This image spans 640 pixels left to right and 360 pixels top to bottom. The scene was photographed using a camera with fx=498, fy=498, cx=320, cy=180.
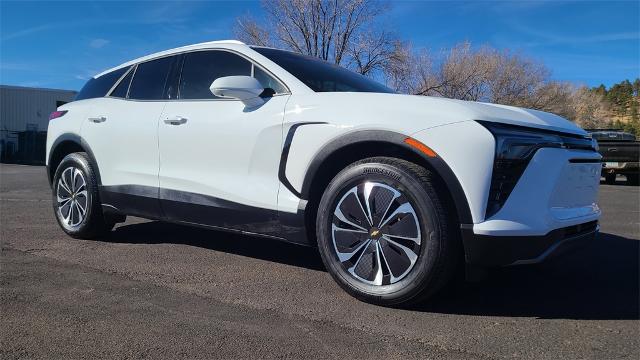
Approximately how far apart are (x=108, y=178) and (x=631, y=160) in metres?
13.8

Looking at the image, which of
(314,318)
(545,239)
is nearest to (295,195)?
(314,318)

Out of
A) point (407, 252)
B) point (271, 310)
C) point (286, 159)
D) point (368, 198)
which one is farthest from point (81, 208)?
point (407, 252)

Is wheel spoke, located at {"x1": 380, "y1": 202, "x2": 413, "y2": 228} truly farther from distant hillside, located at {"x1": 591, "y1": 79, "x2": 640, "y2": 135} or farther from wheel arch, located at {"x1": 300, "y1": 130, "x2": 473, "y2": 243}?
distant hillside, located at {"x1": 591, "y1": 79, "x2": 640, "y2": 135}

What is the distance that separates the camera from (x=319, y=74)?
3.92 metres

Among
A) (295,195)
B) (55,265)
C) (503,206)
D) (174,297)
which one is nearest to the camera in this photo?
(503,206)

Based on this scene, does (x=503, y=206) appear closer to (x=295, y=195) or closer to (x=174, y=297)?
(x=295, y=195)

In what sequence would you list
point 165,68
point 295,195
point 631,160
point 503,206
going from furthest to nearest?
point 631,160
point 165,68
point 295,195
point 503,206

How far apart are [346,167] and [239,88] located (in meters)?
0.98

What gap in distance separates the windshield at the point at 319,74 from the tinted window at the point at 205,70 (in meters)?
0.20

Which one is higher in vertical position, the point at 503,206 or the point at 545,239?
the point at 503,206

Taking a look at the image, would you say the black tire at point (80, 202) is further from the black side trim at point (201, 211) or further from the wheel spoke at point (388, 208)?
the wheel spoke at point (388, 208)

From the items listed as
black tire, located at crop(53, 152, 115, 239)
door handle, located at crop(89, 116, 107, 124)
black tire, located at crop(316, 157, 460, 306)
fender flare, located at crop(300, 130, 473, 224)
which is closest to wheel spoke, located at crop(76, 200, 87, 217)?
black tire, located at crop(53, 152, 115, 239)

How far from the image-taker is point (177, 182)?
Answer: 4.04 meters

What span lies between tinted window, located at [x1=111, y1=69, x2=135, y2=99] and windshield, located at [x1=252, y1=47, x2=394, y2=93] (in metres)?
1.53
